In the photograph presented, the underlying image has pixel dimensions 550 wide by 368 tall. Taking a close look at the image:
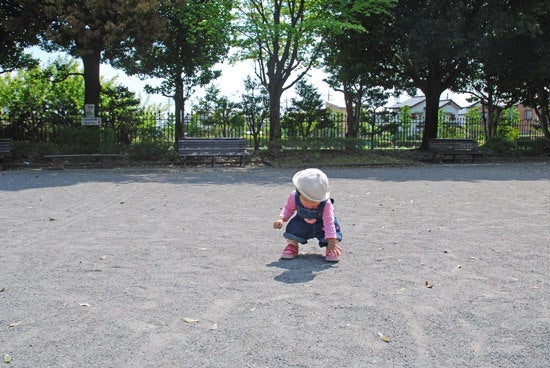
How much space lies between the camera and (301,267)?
481 centimetres

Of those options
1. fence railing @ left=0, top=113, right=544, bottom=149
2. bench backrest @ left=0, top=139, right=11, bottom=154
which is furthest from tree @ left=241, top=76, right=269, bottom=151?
bench backrest @ left=0, top=139, right=11, bottom=154

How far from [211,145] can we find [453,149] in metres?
8.96

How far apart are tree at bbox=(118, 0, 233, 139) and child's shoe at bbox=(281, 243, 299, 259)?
15433mm

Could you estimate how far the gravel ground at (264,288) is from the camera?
9.93 feet

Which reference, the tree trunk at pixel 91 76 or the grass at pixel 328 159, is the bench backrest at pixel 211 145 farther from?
the tree trunk at pixel 91 76

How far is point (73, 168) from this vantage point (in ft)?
53.6

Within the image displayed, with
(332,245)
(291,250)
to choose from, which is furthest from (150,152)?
(332,245)

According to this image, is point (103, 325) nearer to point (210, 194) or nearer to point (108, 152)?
point (210, 194)

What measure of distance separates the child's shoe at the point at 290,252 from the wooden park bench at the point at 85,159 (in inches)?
502

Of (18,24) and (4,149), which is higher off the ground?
(18,24)

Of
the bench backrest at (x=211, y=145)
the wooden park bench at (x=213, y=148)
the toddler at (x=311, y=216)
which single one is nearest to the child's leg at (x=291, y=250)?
the toddler at (x=311, y=216)

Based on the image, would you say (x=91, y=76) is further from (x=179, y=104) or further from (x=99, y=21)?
(x=179, y=104)

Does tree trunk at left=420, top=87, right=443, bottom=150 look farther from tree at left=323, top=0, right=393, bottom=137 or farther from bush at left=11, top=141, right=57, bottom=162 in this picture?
bush at left=11, top=141, right=57, bottom=162

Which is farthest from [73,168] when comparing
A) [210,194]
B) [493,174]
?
[493,174]
